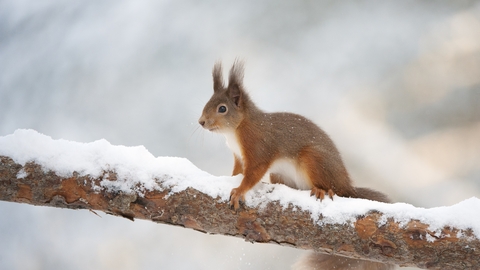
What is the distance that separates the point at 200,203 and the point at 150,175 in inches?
9.1

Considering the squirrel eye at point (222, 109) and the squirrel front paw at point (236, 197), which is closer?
the squirrel front paw at point (236, 197)

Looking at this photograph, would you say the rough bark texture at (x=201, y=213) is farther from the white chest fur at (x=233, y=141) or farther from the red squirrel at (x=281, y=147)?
the white chest fur at (x=233, y=141)

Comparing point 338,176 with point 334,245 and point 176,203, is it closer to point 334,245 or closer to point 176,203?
point 334,245

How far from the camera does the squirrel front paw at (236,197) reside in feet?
5.47

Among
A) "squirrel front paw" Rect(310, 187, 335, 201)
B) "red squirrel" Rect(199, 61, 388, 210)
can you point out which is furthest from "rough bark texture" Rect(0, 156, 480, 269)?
"red squirrel" Rect(199, 61, 388, 210)

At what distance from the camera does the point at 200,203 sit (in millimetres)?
1675

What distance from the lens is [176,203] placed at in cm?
167

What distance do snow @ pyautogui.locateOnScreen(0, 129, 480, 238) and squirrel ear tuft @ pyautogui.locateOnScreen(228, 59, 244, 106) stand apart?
431 millimetres

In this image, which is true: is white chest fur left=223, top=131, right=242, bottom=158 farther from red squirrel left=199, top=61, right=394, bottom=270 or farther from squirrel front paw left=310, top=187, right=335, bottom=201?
squirrel front paw left=310, top=187, right=335, bottom=201

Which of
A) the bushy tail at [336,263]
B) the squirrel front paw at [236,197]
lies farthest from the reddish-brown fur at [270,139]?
the bushy tail at [336,263]

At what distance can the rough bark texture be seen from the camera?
5.19 feet

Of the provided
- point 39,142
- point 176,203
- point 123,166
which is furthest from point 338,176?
point 39,142

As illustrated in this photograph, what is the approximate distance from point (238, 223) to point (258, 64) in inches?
67.1

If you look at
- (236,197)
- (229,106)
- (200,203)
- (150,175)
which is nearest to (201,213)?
(200,203)
